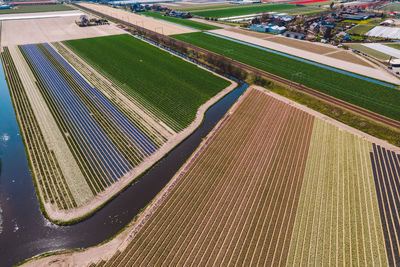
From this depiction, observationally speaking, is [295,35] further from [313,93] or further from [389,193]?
[389,193]

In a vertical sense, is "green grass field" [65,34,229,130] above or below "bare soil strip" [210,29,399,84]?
below

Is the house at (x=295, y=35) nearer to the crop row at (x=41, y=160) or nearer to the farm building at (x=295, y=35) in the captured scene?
the farm building at (x=295, y=35)

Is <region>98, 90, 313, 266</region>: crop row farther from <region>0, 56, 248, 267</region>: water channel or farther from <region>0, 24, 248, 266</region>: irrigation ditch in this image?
<region>0, 56, 248, 267</region>: water channel

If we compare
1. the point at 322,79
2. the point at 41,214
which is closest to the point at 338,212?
the point at 41,214

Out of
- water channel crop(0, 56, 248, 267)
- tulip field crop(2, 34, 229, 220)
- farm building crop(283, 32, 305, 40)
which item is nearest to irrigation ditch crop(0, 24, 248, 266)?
water channel crop(0, 56, 248, 267)

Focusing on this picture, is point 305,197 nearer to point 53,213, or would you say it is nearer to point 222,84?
point 53,213
